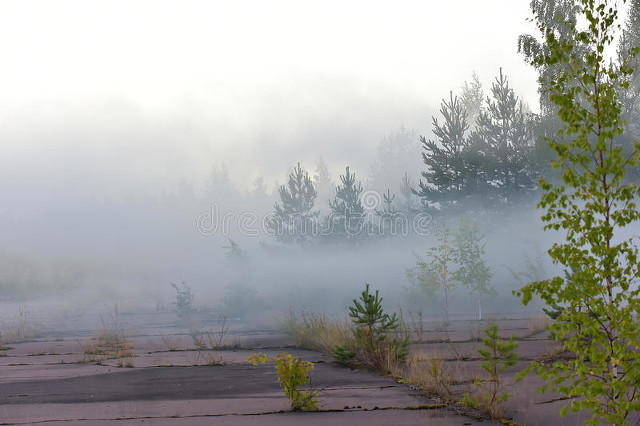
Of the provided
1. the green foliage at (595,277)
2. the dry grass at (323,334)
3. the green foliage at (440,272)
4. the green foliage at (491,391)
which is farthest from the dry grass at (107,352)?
the green foliage at (440,272)

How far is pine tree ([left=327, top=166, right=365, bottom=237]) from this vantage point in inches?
1748

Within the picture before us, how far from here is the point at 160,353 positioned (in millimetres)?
16984

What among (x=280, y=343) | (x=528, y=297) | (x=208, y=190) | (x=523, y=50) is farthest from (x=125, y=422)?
(x=208, y=190)

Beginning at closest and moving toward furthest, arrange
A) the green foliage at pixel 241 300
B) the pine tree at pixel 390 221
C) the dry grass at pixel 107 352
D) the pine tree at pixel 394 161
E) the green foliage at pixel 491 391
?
the green foliage at pixel 491 391
the dry grass at pixel 107 352
the green foliage at pixel 241 300
the pine tree at pixel 390 221
the pine tree at pixel 394 161

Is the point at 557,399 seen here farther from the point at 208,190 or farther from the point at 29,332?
the point at 208,190

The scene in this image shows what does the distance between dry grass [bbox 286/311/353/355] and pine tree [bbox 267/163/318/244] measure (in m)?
28.4

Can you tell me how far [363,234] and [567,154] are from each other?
4019 centimetres

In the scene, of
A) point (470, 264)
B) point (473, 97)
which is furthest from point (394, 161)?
point (470, 264)

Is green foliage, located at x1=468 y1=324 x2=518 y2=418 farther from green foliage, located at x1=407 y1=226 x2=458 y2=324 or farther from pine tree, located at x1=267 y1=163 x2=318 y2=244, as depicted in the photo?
pine tree, located at x1=267 y1=163 x2=318 y2=244

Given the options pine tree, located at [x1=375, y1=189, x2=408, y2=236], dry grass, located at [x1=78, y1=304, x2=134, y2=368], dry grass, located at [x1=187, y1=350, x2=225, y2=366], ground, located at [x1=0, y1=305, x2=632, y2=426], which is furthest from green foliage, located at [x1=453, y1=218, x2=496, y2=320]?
dry grass, located at [x1=187, y1=350, x2=225, y2=366]

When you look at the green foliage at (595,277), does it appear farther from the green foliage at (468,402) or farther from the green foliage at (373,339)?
the green foliage at (373,339)

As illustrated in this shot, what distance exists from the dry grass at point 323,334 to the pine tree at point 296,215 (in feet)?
93.2

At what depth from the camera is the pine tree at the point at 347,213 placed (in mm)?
44406

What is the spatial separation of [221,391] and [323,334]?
210 inches
